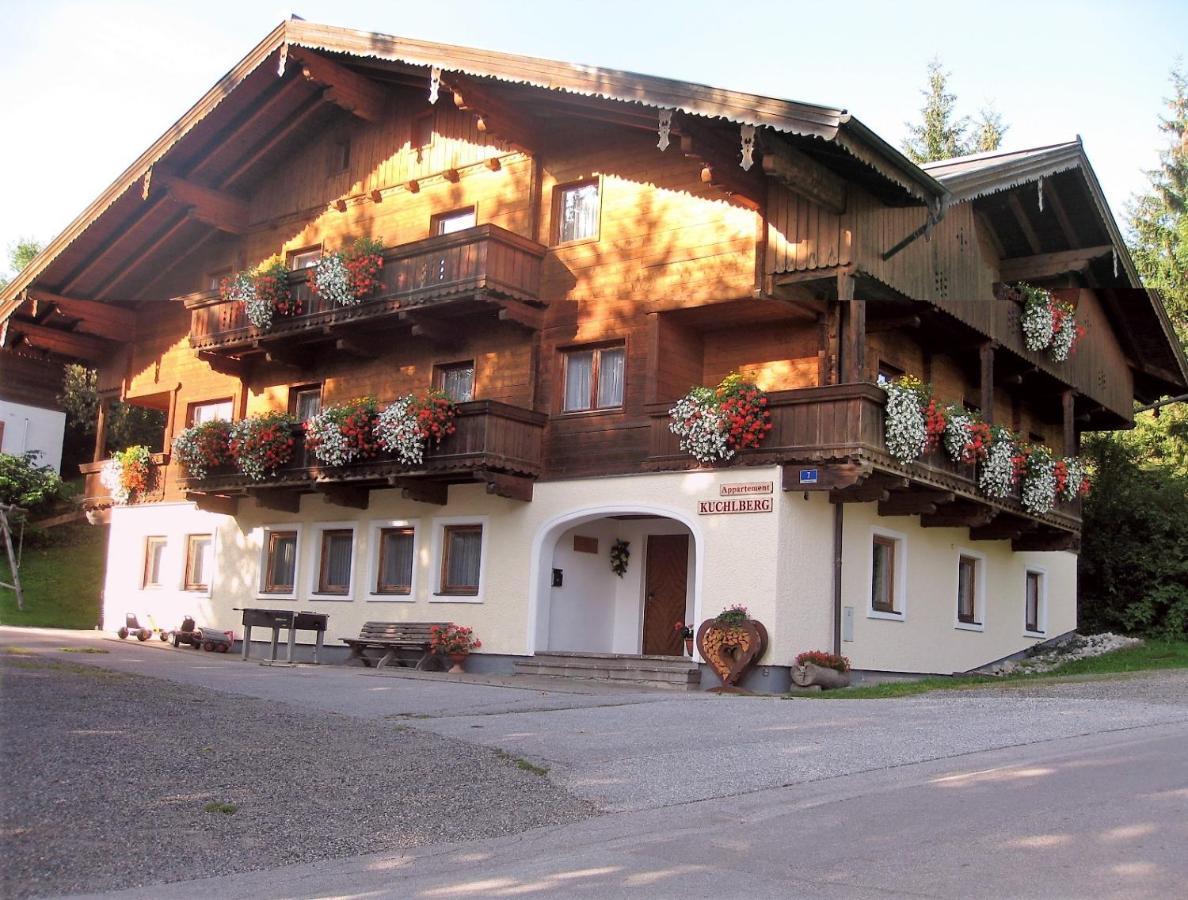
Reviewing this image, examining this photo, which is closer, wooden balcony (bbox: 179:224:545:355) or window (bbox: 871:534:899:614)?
window (bbox: 871:534:899:614)

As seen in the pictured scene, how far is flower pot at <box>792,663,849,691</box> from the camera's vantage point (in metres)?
17.9

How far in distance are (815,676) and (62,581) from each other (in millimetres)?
22793

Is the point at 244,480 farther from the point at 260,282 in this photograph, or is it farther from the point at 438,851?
the point at 438,851

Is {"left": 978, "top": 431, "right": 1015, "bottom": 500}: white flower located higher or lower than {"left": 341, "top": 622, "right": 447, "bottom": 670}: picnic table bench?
higher

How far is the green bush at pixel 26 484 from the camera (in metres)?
29.8

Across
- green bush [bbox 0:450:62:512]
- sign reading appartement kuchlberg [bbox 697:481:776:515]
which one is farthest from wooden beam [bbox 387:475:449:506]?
green bush [bbox 0:450:62:512]

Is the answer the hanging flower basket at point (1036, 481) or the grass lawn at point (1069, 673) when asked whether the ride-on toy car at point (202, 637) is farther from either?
the hanging flower basket at point (1036, 481)

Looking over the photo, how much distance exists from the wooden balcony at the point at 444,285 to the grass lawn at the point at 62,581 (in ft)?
35.2

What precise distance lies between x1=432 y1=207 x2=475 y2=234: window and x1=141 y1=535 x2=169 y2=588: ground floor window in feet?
30.1

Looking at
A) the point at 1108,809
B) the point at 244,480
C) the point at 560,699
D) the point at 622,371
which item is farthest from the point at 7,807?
the point at 244,480

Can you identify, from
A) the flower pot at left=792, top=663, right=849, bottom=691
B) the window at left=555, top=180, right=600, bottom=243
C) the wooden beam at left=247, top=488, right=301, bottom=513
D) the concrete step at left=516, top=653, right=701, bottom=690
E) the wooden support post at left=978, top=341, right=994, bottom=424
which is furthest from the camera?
the wooden beam at left=247, top=488, right=301, bottom=513

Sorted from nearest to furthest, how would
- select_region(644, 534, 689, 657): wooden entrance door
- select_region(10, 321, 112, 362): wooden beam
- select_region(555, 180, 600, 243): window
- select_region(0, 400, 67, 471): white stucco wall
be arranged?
select_region(555, 180, 600, 243): window → select_region(644, 534, 689, 657): wooden entrance door → select_region(10, 321, 112, 362): wooden beam → select_region(0, 400, 67, 471): white stucco wall

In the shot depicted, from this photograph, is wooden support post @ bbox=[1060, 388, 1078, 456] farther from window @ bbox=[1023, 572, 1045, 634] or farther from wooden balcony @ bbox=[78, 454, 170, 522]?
wooden balcony @ bbox=[78, 454, 170, 522]

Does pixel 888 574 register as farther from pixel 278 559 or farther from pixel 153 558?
pixel 153 558
